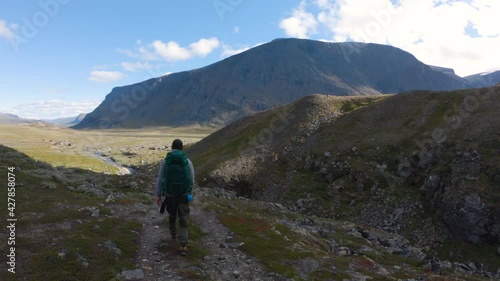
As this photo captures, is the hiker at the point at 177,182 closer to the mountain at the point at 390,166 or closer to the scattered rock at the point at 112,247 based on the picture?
the scattered rock at the point at 112,247

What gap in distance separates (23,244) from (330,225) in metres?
27.5

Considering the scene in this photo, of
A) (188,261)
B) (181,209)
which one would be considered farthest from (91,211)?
(188,261)

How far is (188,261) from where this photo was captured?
16.2m

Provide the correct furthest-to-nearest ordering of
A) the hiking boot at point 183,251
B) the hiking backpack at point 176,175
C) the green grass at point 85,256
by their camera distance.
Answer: the hiking boot at point 183,251 < the hiking backpack at point 176,175 < the green grass at point 85,256

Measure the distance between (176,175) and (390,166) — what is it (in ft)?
138

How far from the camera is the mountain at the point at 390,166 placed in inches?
1515

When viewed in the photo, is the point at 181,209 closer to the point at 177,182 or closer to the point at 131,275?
the point at 177,182

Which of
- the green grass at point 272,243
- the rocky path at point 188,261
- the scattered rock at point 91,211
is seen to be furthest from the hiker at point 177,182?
the scattered rock at point 91,211

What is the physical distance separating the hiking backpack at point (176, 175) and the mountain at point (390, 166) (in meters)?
32.4

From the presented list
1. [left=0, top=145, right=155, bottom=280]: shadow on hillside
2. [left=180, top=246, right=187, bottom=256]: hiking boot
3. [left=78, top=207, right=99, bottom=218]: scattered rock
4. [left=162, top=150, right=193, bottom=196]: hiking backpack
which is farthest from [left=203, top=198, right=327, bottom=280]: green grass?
[left=78, top=207, right=99, bottom=218]: scattered rock

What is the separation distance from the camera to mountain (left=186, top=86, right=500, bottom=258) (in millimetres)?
38469

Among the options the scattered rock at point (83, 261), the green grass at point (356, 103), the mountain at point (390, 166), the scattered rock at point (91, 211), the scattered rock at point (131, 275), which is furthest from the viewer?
the green grass at point (356, 103)

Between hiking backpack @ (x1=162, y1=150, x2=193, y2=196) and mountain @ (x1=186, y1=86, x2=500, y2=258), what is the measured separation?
3242cm

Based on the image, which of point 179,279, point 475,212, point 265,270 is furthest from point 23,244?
point 475,212
